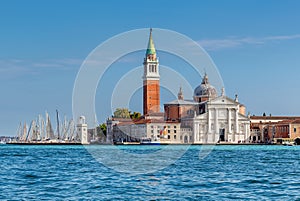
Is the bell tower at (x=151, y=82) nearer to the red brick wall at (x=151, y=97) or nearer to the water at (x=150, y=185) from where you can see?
the red brick wall at (x=151, y=97)

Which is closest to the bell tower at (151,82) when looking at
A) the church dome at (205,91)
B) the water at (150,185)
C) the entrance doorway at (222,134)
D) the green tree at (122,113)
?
the church dome at (205,91)

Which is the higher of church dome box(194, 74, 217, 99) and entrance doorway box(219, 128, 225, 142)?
church dome box(194, 74, 217, 99)

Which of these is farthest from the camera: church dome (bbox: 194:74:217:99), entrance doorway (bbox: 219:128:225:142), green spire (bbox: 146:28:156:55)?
green spire (bbox: 146:28:156:55)

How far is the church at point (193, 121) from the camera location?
354ft

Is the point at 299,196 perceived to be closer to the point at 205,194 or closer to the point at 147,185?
the point at 205,194

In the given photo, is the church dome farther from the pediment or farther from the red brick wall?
the red brick wall

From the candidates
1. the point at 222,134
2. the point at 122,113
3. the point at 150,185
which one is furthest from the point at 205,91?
the point at 150,185

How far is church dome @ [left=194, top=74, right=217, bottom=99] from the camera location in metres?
116

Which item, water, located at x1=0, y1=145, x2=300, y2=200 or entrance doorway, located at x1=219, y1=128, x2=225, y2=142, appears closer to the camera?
water, located at x1=0, y1=145, x2=300, y2=200

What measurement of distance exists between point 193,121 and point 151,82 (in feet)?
52.8

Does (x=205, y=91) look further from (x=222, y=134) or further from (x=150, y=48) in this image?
(x=150, y=48)

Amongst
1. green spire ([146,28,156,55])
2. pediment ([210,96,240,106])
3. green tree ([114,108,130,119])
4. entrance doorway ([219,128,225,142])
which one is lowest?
entrance doorway ([219,128,225,142])

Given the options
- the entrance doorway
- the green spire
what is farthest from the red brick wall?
the entrance doorway

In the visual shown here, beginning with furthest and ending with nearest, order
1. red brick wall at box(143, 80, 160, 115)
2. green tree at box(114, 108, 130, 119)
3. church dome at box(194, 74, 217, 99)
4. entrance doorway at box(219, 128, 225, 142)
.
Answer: green tree at box(114, 108, 130, 119), red brick wall at box(143, 80, 160, 115), church dome at box(194, 74, 217, 99), entrance doorway at box(219, 128, 225, 142)
